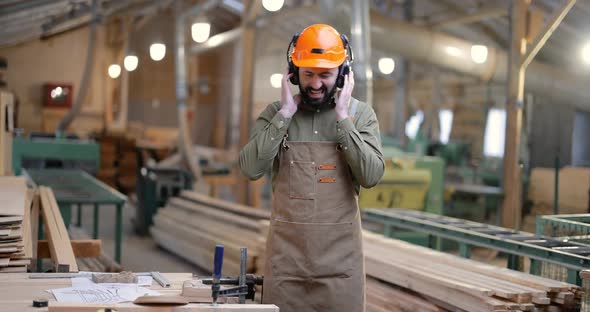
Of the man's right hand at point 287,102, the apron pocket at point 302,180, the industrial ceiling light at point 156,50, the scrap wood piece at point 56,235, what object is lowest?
the scrap wood piece at point 56,235

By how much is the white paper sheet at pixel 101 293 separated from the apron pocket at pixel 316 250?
0.74 metres

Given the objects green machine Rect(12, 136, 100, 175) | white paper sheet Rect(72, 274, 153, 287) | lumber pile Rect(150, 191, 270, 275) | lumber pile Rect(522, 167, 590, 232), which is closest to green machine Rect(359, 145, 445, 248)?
lumber pile Rect(522, 167, 590, 232)

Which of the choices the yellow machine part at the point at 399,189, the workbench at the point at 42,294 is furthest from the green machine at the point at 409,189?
the workbench at the point at 42,294

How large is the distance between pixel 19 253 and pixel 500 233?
4107 mm

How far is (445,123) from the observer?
22.8m

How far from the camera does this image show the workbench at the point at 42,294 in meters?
2.71

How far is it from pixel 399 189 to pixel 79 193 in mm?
4149

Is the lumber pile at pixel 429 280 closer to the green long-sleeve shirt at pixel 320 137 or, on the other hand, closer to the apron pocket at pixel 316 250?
the apron pocket at pixel 316 250

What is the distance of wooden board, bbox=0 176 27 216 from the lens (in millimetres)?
4085

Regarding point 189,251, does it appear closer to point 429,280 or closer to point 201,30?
point 201,30

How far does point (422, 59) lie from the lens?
477 inches

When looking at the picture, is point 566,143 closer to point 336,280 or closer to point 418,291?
point 418,291

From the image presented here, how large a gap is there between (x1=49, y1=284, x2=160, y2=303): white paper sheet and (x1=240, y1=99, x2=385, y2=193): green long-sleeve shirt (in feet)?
2.57

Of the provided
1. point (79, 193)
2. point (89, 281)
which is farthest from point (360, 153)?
point (79, 193)
